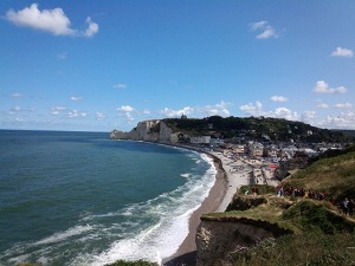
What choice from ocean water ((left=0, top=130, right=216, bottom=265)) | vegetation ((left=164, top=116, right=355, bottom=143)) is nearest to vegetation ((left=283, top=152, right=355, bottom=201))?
ocean water ((left=0, top=130, right=216, bottom=265))

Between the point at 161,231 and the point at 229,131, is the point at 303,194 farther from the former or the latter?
the point at 229,131

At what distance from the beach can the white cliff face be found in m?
78.8

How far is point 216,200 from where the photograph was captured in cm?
4456

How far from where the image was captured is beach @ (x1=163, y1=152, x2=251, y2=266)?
25734 millimetres

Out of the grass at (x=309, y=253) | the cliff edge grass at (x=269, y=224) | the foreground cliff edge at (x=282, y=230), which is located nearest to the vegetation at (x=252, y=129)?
the foreground cliff edge at (x=282, y=230)

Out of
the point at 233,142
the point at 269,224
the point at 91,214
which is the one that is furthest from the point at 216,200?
the point at 233,142

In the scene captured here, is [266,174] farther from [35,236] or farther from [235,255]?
[235,255]

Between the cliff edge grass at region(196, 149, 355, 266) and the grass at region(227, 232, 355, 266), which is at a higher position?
the grass at region(227, 232, 355, 266)

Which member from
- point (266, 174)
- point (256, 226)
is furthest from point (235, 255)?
point (266, 174)

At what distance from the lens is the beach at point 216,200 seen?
2573cm

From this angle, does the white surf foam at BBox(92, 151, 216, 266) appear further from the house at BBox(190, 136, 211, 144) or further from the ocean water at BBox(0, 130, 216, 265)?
the house at BBox(190, 136, 211, 144)

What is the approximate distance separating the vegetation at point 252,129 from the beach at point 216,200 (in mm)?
81124

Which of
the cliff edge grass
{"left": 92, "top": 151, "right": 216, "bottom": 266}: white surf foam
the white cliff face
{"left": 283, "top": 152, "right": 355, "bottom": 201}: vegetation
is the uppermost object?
the white cliff face

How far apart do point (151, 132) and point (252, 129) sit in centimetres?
4712
